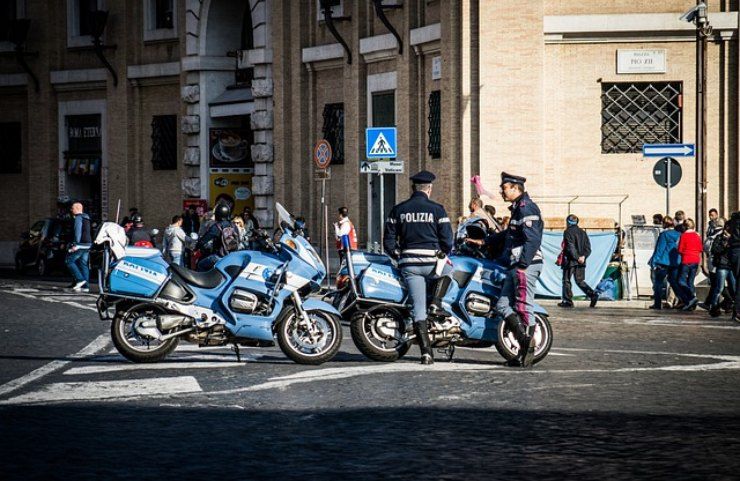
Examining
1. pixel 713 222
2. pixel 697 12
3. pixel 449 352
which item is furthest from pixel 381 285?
pixel 713 222

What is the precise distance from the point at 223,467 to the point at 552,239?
18542mm

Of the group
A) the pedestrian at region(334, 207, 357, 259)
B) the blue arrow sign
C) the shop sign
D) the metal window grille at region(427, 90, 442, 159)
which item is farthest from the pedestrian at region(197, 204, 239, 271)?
the shop sign

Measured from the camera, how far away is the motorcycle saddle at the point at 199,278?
45.1ft

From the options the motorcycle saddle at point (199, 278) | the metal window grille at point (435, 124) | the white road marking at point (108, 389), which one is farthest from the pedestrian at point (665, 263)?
the white road marking at point (108, 389)

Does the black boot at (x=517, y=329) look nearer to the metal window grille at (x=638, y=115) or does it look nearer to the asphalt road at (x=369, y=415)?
the asphalt road at (x=369, y=415)

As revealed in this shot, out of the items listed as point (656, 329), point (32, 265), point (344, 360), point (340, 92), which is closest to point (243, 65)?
point (340, 92)

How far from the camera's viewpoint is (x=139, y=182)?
139 feet

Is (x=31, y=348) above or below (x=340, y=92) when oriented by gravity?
below

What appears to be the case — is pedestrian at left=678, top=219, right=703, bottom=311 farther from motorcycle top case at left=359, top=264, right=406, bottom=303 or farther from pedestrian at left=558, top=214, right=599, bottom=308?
motorcycle top case at left=359, top=264, right=406, bottom=303

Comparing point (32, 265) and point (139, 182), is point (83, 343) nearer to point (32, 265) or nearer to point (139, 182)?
Result: point (32, 265)

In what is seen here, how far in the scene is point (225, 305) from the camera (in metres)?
13.6

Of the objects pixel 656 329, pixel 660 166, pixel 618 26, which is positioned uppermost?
pixel 618 26

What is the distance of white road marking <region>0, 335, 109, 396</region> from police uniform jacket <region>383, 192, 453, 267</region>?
10.6 feet

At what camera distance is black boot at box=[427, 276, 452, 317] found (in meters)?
13.6
